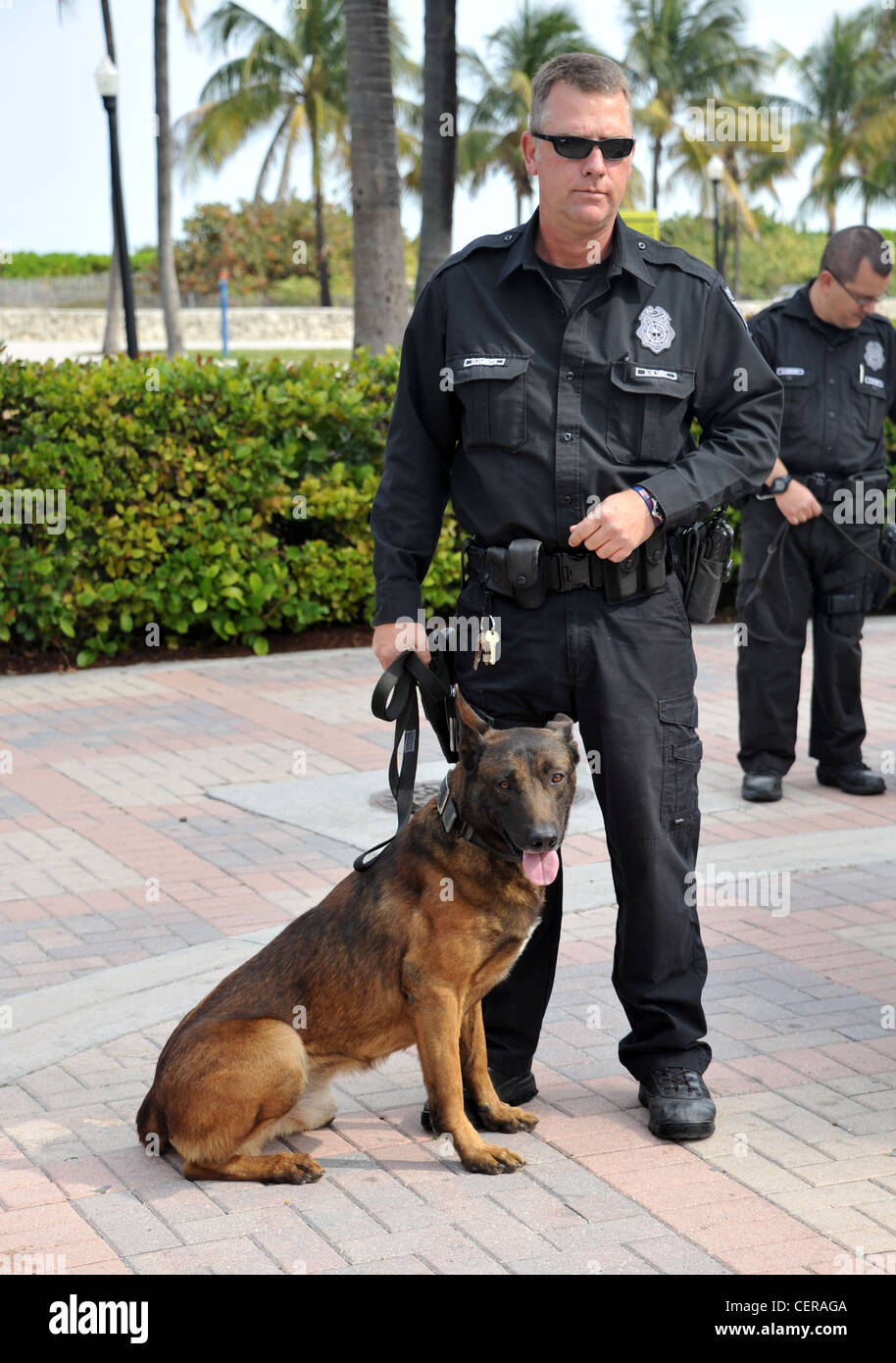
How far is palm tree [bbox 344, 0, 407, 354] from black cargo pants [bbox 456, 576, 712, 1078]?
30.3ft

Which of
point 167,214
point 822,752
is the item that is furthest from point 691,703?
point 167,214

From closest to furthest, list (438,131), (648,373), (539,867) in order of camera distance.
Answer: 1. (539,867)
2. (648,373)
3. (438,131)

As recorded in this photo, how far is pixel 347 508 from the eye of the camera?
988 centimetres

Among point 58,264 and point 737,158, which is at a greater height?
point 737,158

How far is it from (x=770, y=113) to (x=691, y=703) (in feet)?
210

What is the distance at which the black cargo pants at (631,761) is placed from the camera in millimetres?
3686

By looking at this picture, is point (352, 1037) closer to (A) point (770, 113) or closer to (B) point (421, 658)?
(B) point (421, 658)

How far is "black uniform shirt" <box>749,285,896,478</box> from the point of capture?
6836 millimetres

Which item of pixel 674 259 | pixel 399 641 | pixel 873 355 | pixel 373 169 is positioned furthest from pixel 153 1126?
pixel 373 169

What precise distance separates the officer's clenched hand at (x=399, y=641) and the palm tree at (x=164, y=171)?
2705cm

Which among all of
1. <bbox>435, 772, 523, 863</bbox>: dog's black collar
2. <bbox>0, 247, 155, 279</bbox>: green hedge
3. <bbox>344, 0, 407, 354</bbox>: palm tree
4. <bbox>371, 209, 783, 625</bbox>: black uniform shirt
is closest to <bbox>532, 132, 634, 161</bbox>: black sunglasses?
<bbox>371, 209, 783, 625</bbox>: black uniform shirt

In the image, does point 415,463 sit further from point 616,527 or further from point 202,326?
point 202,326

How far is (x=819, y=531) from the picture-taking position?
6.93m

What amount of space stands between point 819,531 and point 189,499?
4.20 metres
